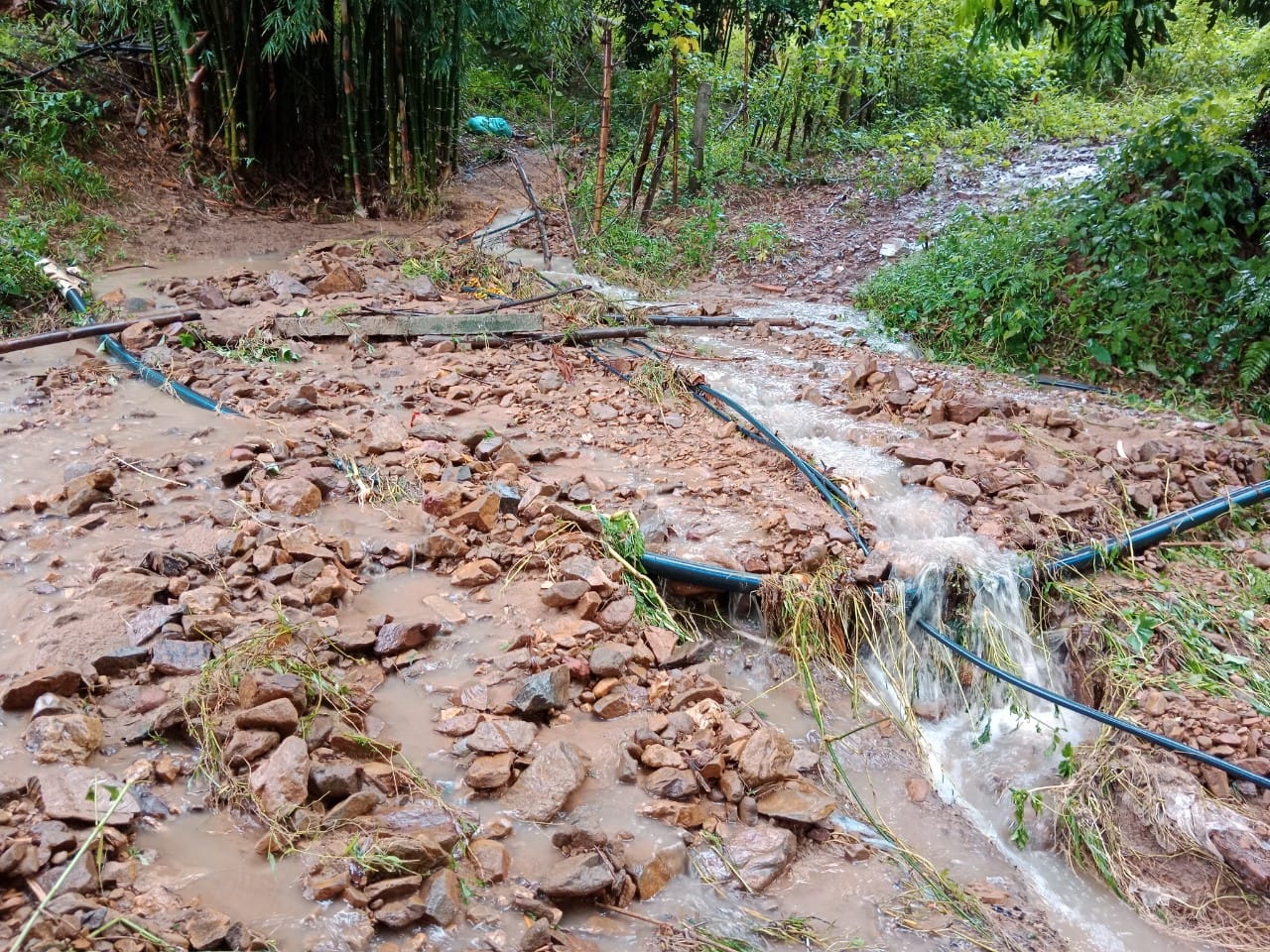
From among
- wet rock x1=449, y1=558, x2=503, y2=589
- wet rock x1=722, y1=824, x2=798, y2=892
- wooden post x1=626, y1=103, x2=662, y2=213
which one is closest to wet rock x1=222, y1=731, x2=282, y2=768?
wet rock x1=449, y1=558, x2=503, y2=589

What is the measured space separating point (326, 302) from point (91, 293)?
143 centimetres

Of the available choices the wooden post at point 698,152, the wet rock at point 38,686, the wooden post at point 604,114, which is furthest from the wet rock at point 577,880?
the wooden post at point 698,152

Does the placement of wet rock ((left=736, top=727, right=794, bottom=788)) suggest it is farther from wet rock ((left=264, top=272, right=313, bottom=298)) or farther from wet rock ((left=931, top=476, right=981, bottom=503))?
wet rock ((left=264, top=272, right=313, bottom=298))

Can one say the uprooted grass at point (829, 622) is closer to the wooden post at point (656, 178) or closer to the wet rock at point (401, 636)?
the wet rock at point (401, 636)

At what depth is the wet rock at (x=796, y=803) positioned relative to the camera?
227 centimetres

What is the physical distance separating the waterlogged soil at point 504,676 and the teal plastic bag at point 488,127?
603 cm

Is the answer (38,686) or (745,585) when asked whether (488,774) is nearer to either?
(38,686)

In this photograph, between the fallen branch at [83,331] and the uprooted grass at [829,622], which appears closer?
the uprooted grass at [829,622]

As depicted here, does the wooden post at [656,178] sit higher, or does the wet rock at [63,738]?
the wooden post at [656,178]

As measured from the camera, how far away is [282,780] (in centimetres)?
195

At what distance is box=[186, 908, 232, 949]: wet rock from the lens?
1571 mm

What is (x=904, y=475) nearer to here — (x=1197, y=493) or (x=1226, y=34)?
(x=1197, y=493)

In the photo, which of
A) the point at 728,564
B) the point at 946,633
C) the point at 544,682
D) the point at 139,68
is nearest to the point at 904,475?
the point at 946,633

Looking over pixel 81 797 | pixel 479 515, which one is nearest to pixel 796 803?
pixel 479 515
